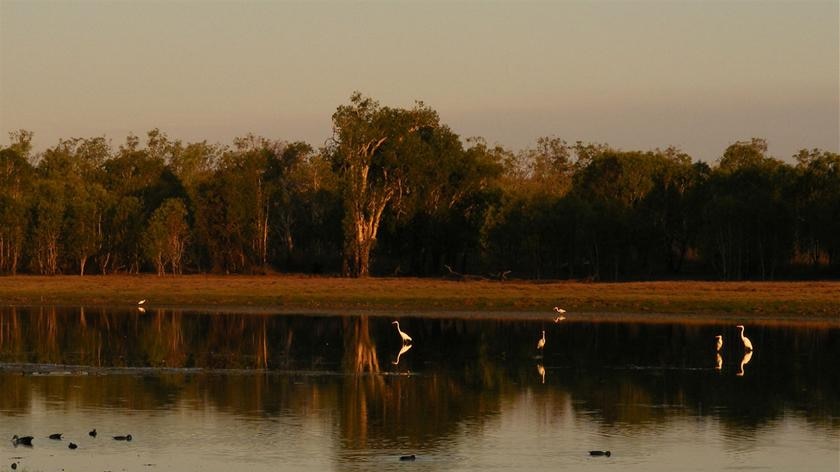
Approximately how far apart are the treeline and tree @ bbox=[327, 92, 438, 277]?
0.13 metres

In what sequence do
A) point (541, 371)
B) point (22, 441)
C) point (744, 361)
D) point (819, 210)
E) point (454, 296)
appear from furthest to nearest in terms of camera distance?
1. point (819, 210)
2. point (454, 296)
3. point (744, 361)
4. point (541, 371)
5. point (22, 441)

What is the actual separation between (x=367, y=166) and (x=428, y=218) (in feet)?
21.5

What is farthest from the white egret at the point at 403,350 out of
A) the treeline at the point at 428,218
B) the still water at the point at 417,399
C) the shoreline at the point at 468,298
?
the treeline at the point at 428,218

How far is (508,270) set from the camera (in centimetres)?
10394

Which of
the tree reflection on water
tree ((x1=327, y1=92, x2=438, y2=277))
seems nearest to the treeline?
tree ((x1=327, y1=92, x2=438, y2=277))

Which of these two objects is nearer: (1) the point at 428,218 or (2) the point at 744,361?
(2) the point at 744,361

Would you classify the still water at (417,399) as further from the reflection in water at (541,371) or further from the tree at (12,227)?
the tree at (12,227)

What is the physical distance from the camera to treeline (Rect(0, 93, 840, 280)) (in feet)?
320

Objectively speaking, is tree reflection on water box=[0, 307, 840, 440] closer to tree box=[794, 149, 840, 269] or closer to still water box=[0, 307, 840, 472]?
still water box=[0, 307, 840, 472]

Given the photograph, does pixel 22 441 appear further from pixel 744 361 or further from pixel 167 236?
pixel 167 236

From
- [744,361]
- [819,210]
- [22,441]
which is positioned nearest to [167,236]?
[819,210]

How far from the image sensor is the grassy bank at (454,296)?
68.9 m

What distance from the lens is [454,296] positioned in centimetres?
7569

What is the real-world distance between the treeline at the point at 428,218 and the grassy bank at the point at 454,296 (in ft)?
37.2
